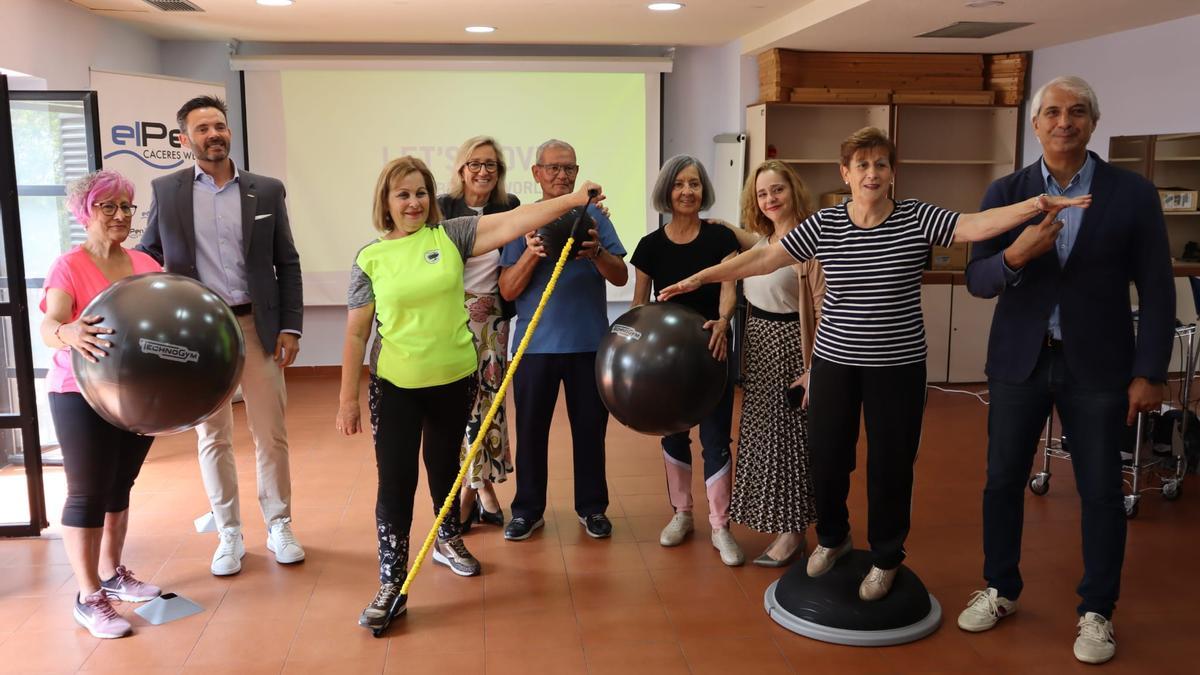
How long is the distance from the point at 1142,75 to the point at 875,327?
15.6 feet

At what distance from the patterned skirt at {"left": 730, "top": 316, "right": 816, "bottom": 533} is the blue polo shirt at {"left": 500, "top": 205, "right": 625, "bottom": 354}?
0.58 meters

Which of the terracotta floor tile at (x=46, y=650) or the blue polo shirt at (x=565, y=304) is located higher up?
the blue polo shirt at (x=565, y=304)

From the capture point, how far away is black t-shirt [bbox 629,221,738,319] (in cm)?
344

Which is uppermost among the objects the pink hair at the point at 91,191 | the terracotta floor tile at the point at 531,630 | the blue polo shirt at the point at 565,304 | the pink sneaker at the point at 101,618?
the pink hair at the point at 91,191

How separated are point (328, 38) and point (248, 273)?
4.17m

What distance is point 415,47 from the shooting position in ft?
24.0

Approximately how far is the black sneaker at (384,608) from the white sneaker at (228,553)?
695 millimetres

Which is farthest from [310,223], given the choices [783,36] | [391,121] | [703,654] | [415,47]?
[703,654]

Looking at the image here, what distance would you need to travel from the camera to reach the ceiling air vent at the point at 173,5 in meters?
5.59

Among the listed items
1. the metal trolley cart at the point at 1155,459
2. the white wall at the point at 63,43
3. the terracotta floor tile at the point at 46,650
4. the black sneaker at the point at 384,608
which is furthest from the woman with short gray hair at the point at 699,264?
the white wall at the point at 63,43

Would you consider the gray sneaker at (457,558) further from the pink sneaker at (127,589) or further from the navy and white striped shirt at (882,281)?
the navy and white striped shirt at (882,281)

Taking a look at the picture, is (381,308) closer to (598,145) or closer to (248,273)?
(248,273)

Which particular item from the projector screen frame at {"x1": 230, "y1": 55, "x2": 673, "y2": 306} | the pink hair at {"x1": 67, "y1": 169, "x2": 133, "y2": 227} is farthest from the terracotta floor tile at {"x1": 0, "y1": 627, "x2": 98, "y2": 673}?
the projector screen frame at {"x1": 230, "y1": 55, "x2": 673, "y2": 306}

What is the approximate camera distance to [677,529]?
12.3 feet
